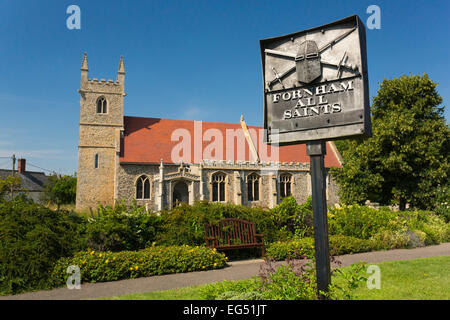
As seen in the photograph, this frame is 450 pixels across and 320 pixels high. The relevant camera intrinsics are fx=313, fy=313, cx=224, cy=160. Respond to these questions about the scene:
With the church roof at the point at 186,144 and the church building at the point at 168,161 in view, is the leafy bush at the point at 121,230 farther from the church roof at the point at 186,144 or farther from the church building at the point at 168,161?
the church roof at the point at 186,144

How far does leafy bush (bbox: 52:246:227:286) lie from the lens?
6.82 meters

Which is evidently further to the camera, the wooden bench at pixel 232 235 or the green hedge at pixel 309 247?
the wooden bench at pixel 232 235

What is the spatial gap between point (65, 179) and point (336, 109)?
43.4 metres

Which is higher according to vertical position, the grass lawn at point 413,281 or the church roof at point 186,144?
the church roof at point 186,144

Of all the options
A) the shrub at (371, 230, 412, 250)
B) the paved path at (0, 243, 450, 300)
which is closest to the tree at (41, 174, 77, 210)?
the paved path at (0, 243, 450, 300)

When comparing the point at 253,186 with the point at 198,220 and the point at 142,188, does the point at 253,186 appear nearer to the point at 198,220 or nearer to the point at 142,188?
the point at 142,188

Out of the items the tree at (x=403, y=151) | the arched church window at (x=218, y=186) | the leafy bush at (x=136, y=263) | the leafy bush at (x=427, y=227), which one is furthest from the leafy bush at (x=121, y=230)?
the arched church window at (x=218, y=186)

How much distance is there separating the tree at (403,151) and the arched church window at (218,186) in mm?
10062

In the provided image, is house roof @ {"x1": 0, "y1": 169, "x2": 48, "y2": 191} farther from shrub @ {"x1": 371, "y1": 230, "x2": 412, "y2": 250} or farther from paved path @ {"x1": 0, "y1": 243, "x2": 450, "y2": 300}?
shrub @ {"x1": 371, "y1": 230, "x2": 412, "y2": 250}

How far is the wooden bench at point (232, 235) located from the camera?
9289 millimetres

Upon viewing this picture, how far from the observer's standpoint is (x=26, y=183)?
146ft

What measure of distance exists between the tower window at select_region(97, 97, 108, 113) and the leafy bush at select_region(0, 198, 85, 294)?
895 inches

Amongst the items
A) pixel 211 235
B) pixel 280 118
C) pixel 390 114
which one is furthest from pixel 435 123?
pixel 280 118

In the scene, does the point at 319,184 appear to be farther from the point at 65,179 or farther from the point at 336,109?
the point at 65,179
